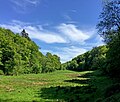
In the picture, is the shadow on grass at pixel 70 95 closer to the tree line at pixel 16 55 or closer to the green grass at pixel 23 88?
the green grass at pixel 23 88

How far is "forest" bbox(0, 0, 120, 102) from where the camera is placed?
31.0 metres

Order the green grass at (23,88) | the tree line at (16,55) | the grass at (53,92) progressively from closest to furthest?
the grass at (53,92)
the green grass at (23,88)
the tree line at (16,55)

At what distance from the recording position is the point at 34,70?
433ft

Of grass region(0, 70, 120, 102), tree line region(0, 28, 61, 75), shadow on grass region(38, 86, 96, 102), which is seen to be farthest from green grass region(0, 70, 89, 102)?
tree line region(0, 28, 61, 75)

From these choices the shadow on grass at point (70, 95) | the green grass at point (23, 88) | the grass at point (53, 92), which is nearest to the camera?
the shadow on grass at point (70, 95)

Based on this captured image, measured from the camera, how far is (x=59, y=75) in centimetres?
10362

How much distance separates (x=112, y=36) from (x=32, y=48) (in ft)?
287

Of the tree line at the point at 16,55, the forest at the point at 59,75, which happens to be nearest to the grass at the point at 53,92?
the forest at the point at 59,75

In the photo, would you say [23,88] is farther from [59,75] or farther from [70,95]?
[59,75]

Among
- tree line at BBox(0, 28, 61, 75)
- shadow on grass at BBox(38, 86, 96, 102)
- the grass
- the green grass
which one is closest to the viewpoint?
shadow on grass at BBox(38, 86, 96, 102)

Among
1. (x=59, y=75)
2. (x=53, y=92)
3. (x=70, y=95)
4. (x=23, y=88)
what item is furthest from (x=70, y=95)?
(x=59, y=75)

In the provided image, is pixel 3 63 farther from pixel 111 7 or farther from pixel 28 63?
pixel 111 7

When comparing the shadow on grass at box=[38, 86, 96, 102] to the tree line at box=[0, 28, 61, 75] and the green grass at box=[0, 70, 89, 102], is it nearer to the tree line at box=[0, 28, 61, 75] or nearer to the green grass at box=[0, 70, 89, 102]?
the green grass at box=[0, 70, 89, 102]

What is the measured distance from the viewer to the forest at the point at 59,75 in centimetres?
3097
